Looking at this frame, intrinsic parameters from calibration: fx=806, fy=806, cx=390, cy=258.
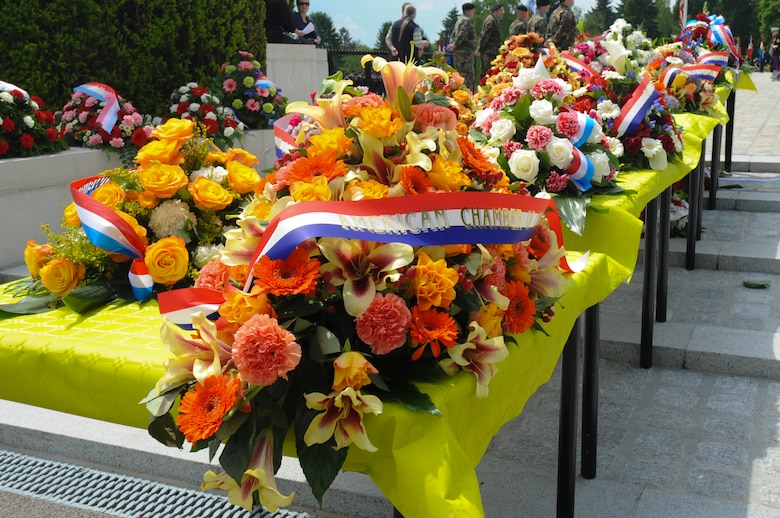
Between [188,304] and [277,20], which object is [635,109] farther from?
[277,20]

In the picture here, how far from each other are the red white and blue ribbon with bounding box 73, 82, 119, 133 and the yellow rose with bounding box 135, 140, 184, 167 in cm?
351

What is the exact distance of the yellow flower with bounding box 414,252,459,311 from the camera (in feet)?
4.86

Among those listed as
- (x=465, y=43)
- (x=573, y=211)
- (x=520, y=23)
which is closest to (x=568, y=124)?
(x=573, y=211)

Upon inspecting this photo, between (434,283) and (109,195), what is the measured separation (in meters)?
1.27

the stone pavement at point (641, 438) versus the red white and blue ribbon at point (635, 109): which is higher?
the red white and blue ribbon at point (635, 109)

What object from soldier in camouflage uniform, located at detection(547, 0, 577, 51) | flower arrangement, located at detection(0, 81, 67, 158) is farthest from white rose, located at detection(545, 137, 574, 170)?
soldier in camouflage uniform, located at detection(547, 0, 577, 51)

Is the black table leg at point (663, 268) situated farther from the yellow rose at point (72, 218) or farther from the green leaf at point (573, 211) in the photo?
the yellow rose at point (72, 218)

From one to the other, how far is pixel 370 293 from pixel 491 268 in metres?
0.35

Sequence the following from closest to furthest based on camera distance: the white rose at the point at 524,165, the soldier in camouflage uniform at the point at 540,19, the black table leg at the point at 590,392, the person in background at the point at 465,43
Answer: the black table leg at the point at 590,392 < the white rose at the point at 524,165 < the person in background at the point at 465,43 < the soldier in camouflage uniform at the point at 540,19

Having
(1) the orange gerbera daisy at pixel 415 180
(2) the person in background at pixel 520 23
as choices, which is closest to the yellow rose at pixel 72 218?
(1) the orange gerbera daisy at pixel 415 180

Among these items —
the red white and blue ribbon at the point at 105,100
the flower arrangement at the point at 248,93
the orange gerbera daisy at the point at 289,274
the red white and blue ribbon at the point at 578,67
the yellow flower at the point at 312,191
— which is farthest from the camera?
the flower arrangement at the point at 248,93

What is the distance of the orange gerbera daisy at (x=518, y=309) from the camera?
1748 mm

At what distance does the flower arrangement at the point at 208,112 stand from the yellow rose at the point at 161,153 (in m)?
4.15

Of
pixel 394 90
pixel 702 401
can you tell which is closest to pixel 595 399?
pixel 702 401
